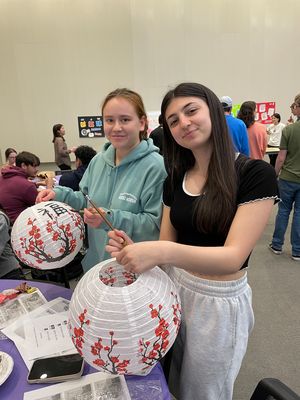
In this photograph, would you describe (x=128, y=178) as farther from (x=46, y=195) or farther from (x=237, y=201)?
(x=237, y=201)

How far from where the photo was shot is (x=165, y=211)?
110 centimetres

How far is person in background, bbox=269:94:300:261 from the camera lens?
2918mm

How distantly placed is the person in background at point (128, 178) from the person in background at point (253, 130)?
2702 millimetres

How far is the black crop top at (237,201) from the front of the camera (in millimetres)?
842

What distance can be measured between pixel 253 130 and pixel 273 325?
8.09 ft

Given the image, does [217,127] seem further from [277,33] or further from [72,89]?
[277,33]

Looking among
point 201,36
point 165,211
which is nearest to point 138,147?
point 165,211

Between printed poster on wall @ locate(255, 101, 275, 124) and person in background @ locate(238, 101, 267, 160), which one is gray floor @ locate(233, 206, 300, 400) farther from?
printed poster on wall @ locate(255, 101, 275, 124)

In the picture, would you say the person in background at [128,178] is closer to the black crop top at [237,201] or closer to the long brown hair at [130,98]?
the long brown hair at [130,98]

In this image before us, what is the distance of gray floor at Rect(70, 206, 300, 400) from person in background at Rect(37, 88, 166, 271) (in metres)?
1.16

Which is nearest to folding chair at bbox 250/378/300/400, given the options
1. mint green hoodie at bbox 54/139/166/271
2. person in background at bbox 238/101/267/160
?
mint green hoodie at bbox 54/139/166/271

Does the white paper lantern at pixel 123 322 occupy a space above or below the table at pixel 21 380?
above

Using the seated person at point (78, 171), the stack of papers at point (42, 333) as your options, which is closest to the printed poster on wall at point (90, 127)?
the seated person at point (78, 171)

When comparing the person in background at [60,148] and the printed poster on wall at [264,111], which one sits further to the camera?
the printed poster on wall at [264,111]
